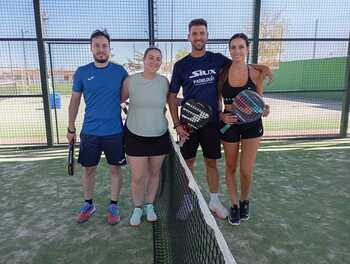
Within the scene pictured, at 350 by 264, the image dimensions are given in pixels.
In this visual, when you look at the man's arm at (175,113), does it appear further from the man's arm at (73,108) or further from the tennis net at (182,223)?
the man's arm at (73,108)

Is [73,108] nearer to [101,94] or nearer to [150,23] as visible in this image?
[101,94]

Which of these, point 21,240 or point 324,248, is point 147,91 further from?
point 324,248

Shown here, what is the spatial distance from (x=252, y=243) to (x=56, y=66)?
5.08 metres

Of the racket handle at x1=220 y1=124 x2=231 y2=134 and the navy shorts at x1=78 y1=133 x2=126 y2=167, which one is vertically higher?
the racket handle at x1=220 y1=124 x2=231 y2=134

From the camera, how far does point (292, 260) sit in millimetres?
2885

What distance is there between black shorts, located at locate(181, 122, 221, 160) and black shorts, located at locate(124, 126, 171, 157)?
28 cm

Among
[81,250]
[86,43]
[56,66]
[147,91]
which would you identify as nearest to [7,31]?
[56,66]

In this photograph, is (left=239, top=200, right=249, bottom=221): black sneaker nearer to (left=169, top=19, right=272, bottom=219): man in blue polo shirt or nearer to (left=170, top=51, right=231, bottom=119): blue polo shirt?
(left=169, top=19, right=272, bottom=219): man in blue polo shirt

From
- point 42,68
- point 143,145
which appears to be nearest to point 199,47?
point 143,145

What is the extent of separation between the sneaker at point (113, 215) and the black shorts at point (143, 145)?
68 cm

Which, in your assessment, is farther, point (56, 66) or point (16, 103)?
point (16, 103)

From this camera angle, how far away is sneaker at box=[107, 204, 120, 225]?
353 centimetres

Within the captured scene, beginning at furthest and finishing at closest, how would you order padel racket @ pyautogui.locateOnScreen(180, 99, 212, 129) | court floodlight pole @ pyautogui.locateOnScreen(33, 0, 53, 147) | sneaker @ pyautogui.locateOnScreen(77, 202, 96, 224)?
1. court floodlight pole @ pyautogui.locateOnScreen(33, 0, 53, 147)
2. sneaker @ pyautogui.locateOnScreen(77, 202, 96, 224)
3. padel racket @ pyautogui.locateOnScreen(180, 99, 212, 129)

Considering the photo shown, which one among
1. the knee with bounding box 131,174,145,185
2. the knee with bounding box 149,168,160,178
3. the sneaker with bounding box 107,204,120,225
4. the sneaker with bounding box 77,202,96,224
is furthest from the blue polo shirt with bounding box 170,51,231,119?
the sneaker with bounding box 77,202,96,224
